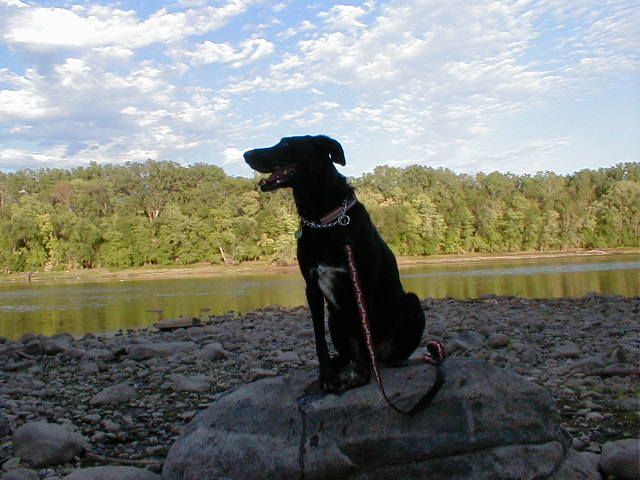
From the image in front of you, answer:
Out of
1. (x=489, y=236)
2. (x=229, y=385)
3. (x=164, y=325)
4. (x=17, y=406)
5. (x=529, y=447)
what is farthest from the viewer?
(x=489, y=236)

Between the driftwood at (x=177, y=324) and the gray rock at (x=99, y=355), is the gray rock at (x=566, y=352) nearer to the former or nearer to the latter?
the gray rock at (x=99, y=355)

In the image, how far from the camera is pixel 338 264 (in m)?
3.41

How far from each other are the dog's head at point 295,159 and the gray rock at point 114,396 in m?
3.38

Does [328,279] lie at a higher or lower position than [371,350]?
higher

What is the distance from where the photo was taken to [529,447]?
3.14 meters

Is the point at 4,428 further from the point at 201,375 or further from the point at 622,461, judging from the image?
the point at 622,461

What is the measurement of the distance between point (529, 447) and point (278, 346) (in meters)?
6.36

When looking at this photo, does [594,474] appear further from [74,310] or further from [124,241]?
[124,241]

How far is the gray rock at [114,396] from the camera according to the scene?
5.71 m

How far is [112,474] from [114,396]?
2.42m

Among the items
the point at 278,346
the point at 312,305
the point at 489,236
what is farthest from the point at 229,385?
the point at 489,236

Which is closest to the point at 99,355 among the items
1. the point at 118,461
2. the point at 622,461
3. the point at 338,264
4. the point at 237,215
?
the point at 118,461

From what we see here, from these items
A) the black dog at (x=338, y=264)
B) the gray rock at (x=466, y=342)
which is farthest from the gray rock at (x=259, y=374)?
the black dog at (x=338, y=264)

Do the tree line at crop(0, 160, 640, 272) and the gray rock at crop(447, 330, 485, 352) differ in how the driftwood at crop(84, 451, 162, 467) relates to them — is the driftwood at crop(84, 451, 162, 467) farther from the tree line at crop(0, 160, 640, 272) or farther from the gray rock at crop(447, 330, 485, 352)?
the tree line at crop(0, 160, 640, 272)
